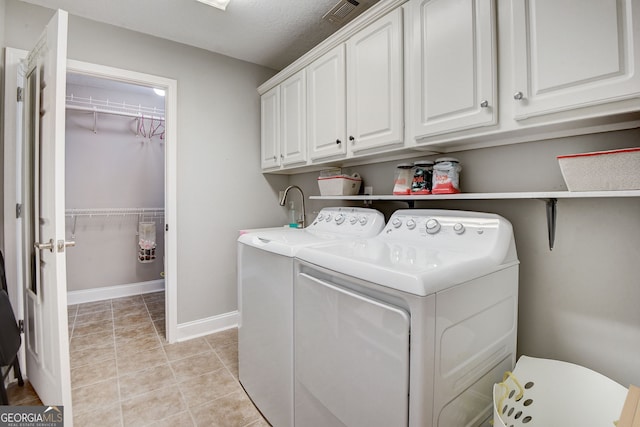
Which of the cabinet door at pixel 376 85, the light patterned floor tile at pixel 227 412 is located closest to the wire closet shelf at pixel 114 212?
the light patterned floor tile at pixel 227 412

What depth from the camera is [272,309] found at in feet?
4.87

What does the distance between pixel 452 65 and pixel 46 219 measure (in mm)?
2050

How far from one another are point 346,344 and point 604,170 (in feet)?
3.40

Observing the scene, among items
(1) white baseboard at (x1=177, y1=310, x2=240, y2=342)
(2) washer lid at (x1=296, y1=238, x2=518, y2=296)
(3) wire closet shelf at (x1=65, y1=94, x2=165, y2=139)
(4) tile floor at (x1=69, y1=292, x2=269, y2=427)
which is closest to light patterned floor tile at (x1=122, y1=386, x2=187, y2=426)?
(4) tile floor at (x1=69, y1=292, x2=269, y2=427)

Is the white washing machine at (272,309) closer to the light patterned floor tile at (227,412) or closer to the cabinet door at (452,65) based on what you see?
the light patterned floor tile at (227,412)

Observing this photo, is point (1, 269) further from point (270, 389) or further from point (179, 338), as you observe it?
point (270, 389)

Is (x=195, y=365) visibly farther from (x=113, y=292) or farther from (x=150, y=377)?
(x=113, y=292)

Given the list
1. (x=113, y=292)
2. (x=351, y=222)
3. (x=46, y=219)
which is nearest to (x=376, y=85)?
(x=351, y=222)

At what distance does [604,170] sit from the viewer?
95 centimetres

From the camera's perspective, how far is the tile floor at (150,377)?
160 cm

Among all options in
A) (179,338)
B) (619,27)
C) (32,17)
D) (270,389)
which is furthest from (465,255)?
(32,17)

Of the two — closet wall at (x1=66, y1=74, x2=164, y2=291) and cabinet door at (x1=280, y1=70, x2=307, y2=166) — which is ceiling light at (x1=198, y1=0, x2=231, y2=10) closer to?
cabinet door at (x1=280, y1=70, x2=307, y2=166)

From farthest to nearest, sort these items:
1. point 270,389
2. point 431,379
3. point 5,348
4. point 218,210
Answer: point 218,210 → point 270,389 → point 5,348 → point 431,379

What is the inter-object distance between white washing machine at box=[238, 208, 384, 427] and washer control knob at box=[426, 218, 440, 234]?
1.20 ft
